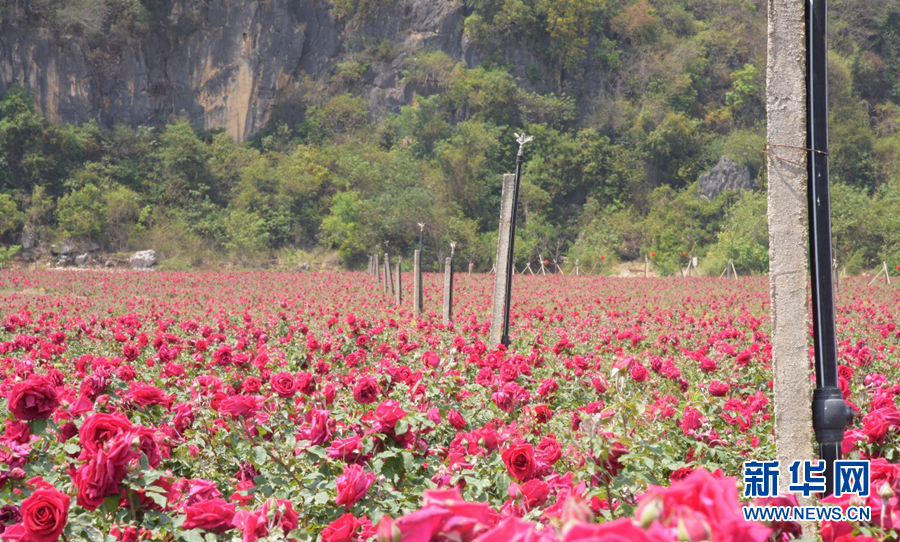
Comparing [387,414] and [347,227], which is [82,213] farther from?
[387,414]

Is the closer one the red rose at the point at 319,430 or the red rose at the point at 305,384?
the red rose at the point at 319,430

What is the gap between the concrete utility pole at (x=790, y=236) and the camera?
2.19 m

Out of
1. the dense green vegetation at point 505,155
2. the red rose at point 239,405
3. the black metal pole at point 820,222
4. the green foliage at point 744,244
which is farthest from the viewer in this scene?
the dense green vegetation at point 505,155

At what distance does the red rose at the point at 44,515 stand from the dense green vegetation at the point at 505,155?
32.3 m

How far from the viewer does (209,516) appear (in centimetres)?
165

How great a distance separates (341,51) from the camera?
53.5 metres

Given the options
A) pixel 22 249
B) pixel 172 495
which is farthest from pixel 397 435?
pixel 22 249

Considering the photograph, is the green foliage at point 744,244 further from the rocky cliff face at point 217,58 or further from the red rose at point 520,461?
the red rose at point 520,461

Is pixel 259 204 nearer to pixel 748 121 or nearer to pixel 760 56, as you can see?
pixel 748 121

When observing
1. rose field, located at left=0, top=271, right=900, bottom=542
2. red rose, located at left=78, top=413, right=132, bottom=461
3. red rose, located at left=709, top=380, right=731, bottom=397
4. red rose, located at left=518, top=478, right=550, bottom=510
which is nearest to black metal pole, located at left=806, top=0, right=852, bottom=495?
rose field, located at left=0, top=271, right=900, bottom=542

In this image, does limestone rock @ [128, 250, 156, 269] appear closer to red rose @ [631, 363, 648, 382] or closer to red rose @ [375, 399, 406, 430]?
red rose @ [631, 363, 648, 382]

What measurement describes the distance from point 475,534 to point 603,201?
155ft

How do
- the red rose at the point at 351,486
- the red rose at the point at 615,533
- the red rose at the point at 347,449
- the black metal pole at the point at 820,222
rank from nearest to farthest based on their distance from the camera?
the red rose at the point at 615,533 → the red rose at the point at 351,486 → the red rose at the point at 347,449 → the black metal pole at the point at 820,222

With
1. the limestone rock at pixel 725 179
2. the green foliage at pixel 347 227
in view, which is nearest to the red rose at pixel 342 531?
the green foliage at pixel 347 227
